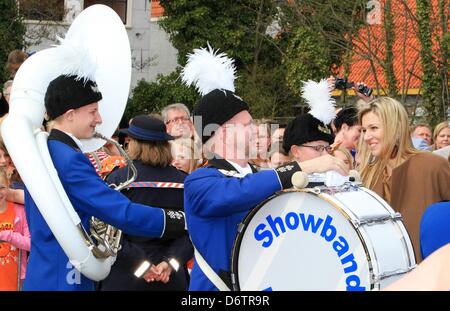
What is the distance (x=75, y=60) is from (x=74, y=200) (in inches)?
26.2

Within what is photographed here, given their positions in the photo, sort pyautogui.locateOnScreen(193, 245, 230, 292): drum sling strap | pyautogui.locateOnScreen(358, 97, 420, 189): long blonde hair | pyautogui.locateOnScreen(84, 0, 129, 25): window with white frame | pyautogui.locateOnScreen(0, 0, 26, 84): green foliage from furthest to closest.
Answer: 1. pyautogui.locateOnScreen(84, 0, 129, 25): window with white frame
2. pyautogui.locateOnScreen(0, 0, 26, 84): green foliage
3. pyautogui.locateOnScreen(358, 97, 420, 189): long blonde hair
4. pyautogui.locateOnScreen(193, 245, 230, 292): drum sling strap

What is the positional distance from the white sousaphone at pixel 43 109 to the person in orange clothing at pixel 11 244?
1.69 metres

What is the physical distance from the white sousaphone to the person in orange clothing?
1694mm

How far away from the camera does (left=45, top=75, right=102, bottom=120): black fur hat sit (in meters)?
3.96

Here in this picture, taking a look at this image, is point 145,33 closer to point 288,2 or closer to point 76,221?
point 288,2

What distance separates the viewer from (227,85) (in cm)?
418

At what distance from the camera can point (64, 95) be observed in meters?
3.96

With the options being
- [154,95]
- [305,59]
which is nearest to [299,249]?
[305,59]

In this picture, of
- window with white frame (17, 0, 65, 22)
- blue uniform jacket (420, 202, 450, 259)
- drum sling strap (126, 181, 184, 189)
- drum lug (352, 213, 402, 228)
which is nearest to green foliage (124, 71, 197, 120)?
window with white frame (17, 0, 65, 22)

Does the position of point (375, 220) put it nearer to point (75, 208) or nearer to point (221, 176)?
point (221, 176)

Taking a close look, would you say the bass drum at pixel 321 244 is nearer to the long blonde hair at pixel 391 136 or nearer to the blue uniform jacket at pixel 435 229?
the blue uniform jacket at pixel 435 229

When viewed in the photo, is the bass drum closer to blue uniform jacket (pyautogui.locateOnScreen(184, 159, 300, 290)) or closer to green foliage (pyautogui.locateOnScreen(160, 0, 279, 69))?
blue uniform jacket (pyautogui.locateOnScreen(184, 159, 300, 290))

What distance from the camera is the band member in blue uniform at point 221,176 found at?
12.1 feet

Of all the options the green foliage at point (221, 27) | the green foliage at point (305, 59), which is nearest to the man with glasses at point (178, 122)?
the green foliage at point (305, 59)
